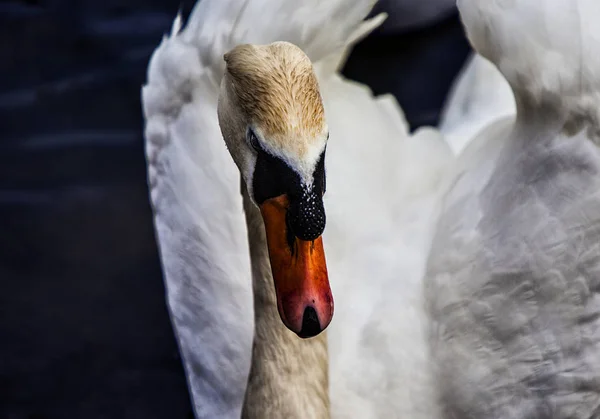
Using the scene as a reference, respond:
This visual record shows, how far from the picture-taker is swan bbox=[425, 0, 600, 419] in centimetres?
356

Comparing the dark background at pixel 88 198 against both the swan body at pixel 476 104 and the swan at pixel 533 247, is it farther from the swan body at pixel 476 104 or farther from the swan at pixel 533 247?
the swan at pixel 533 247

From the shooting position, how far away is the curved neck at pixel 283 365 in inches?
144

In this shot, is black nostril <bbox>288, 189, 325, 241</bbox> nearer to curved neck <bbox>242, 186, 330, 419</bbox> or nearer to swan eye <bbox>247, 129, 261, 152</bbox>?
swan eye <bbox>247, 129, 261, 152</bbox>

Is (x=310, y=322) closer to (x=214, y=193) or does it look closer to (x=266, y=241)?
(x=266, y=241)

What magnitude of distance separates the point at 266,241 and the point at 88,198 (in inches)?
108

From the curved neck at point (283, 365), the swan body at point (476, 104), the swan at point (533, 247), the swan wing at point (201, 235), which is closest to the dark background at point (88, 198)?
the swan wing at point (201, 235)

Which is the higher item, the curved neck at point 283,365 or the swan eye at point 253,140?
the swan eye at point 253,140

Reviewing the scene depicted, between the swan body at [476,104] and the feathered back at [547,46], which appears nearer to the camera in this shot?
the feathered back at [547,46]

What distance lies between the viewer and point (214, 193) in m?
4.29

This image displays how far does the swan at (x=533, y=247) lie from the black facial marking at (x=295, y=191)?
93 cm

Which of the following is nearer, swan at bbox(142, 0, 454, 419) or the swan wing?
swan at bbox(142, 0, 454, 419)

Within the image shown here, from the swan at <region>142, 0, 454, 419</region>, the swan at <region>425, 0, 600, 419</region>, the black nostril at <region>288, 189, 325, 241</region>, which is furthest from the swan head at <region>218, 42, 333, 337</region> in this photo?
the swan at <region>425, 0, 600, 419</region>

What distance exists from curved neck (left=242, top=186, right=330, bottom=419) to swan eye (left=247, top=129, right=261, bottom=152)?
0.61 metres

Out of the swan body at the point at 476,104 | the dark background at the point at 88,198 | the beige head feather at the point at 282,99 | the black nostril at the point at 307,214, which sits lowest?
the dark background at the point at 88,198
